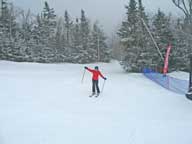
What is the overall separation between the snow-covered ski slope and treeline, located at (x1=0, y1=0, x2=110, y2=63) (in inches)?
1298

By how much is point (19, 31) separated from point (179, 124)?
54.5m

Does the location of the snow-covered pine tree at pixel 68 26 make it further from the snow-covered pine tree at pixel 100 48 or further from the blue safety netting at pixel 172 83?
the blue safety netting at pixel 172 83

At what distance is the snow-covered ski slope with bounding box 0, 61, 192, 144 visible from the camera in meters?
9.42

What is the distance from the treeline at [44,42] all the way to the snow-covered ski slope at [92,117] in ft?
108

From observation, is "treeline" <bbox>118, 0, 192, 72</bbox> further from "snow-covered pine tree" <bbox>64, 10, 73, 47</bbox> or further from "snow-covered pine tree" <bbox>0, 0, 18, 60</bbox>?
"snow-covered pine tree" <bbox>64, 10, 73, 47</bbox>

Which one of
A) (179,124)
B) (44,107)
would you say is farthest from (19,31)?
(179,124)

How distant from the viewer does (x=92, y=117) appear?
12.1 metres

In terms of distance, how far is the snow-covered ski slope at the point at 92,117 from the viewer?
9.42 meters

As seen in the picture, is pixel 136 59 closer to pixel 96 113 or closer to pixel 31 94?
pixel 31 94

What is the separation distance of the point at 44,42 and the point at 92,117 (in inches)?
1934

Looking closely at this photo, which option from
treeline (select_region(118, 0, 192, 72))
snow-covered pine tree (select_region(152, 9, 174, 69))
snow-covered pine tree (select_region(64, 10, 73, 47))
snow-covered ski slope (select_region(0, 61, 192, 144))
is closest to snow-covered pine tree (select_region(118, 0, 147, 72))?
treeline (select_region(118, 0, 192, 72))

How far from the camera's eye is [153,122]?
1148 cm

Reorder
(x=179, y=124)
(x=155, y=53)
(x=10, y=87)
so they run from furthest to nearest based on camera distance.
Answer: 1. (x=155, y=53)
2. (x=10, y=87)
3. (x=179, y=124)

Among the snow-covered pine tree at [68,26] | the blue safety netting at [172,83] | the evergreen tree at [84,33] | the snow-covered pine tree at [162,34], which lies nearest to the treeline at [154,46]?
the snow-covered pine tree at [162,34]
